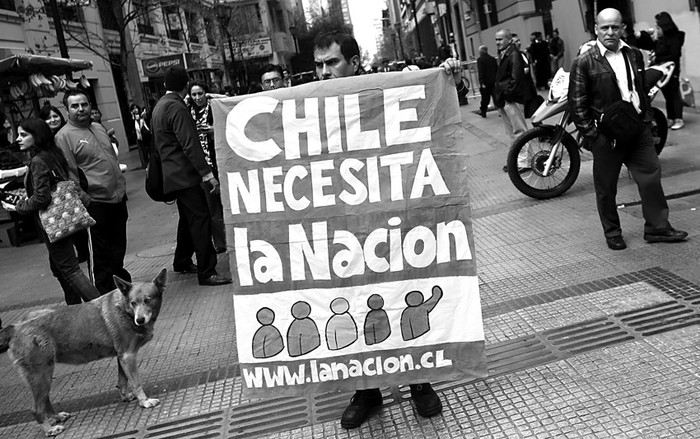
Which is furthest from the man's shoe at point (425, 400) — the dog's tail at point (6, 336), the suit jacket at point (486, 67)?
the suit jacket at point (486, 67)

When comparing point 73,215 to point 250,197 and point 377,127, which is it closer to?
point 250,197

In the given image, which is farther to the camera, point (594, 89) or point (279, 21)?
point (279, 21)

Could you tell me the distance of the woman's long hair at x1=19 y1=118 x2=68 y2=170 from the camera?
211 inches

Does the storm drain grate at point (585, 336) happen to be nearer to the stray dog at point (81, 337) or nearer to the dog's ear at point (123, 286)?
the stray dog at point (81, 337)

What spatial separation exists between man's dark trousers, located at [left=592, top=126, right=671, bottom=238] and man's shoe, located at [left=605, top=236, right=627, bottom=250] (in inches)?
1.4

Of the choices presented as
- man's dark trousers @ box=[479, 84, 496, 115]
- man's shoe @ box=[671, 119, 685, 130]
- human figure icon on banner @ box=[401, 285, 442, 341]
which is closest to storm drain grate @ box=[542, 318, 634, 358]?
human figure icon on banner @ box=[401, 285, 442, 341]

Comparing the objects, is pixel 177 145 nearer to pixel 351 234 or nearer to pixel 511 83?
pixel 351 234

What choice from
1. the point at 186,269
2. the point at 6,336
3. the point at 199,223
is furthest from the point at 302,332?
the point at 186,269

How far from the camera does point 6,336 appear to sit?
148 inches

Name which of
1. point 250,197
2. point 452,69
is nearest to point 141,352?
point 250,197

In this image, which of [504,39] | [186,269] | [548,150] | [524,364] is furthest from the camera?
[504,39]

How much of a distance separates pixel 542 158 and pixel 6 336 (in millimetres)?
5901

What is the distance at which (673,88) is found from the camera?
10219mm

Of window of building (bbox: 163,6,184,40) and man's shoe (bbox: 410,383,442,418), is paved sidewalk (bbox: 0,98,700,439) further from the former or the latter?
window of building (bbox: 163,6,184,40)
